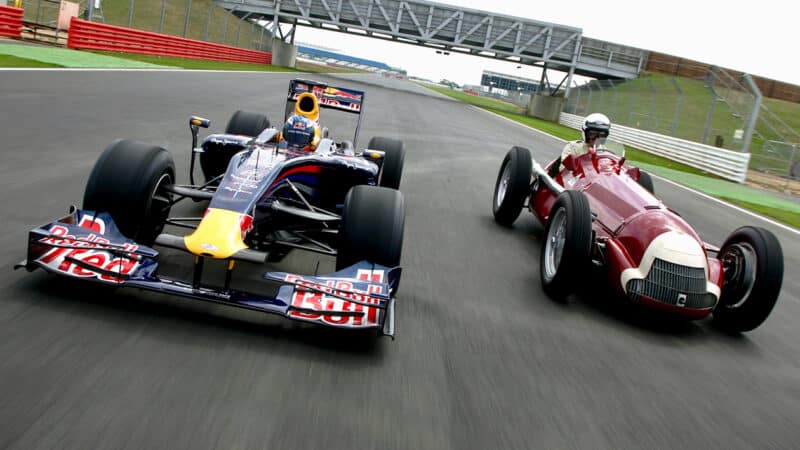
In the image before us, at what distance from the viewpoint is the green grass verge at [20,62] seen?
16806mm

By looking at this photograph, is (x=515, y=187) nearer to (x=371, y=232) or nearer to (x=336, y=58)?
(x=371, y=232)

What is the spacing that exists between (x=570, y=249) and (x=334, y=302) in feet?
6.70

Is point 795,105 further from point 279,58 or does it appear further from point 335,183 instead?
point 335,183

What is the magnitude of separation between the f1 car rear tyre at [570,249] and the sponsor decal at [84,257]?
116 inches

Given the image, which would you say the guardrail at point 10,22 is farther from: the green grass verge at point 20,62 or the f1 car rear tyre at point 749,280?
the f1 car rear tyre at point 749,280

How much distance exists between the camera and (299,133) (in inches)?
249

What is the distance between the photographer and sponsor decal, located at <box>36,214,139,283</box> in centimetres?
393

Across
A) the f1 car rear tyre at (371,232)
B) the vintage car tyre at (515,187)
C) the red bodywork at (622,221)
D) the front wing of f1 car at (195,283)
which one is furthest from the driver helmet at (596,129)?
the front wing of f1 car at (195,283)

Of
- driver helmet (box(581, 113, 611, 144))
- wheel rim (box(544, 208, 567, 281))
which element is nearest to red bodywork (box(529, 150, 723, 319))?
driver helmet (box(581, 113, 611, 144))

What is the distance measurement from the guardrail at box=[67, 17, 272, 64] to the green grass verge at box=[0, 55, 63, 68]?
28.4 feet

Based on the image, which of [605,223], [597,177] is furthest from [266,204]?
[597,177]

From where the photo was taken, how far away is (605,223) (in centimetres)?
614

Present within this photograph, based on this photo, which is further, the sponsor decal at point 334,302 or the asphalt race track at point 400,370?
the sponsor decal at point 334,302

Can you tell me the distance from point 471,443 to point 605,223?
11.1 feet
